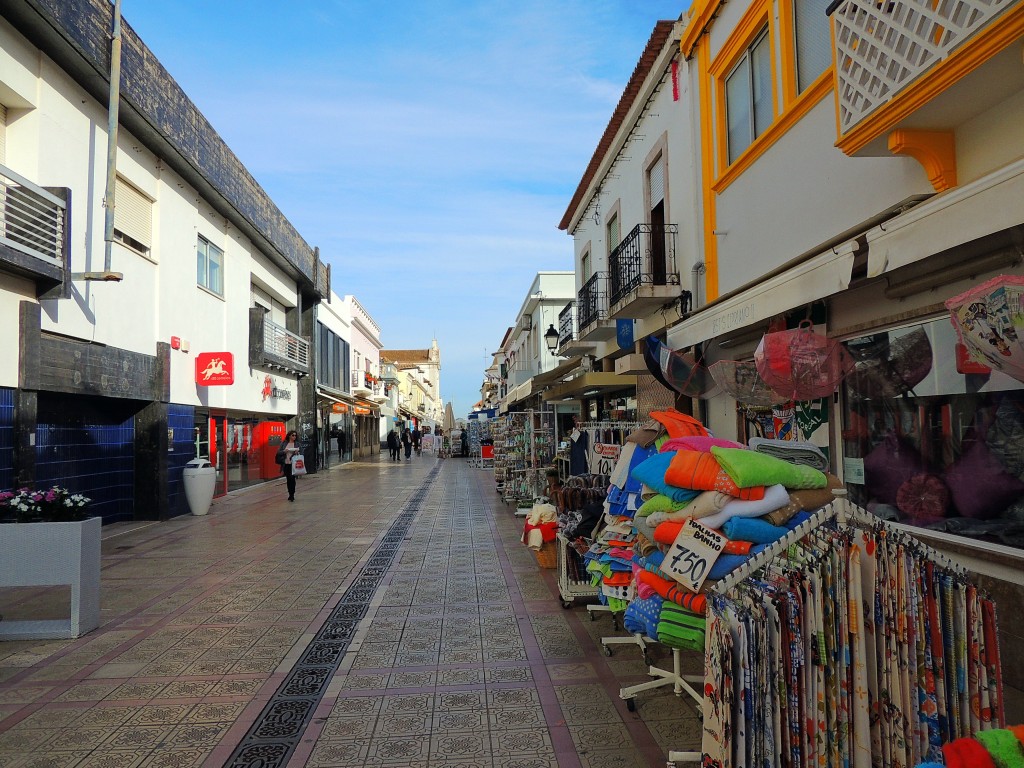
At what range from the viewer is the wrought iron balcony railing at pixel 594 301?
13078mm

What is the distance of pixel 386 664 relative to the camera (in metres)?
4.66

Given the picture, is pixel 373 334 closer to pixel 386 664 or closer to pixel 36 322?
pixel 36 322

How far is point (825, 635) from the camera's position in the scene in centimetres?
249

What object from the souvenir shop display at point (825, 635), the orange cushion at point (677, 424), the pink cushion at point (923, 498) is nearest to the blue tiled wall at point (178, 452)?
the orange cushion at point (677, 424)

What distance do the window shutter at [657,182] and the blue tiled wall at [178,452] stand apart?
373 inches

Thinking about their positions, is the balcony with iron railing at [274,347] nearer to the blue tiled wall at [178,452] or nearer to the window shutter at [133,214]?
the blue tiled wall at [178,452]

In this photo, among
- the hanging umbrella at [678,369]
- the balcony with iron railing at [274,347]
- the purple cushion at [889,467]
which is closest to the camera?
the purple cushion at [889,467]

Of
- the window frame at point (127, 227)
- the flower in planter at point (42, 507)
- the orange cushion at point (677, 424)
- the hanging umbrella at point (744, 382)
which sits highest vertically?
the window frame at point (127, 227)

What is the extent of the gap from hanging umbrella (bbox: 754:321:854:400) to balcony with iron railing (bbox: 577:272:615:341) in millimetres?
6734

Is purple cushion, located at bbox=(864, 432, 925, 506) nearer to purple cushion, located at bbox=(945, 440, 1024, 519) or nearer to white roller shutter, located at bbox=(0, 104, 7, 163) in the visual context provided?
purple cushion, located at bbox=(945, 440, 1024, 519)

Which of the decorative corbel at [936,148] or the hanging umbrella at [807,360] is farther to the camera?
the hanging umbrella at [807,360]

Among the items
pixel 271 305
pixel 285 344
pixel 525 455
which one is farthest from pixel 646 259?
pixel 271 305

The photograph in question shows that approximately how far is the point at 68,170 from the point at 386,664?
8.58m

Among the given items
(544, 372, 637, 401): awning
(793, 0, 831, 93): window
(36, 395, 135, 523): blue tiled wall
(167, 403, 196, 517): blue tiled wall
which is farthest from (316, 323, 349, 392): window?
(793, 0, 831, 93): window
